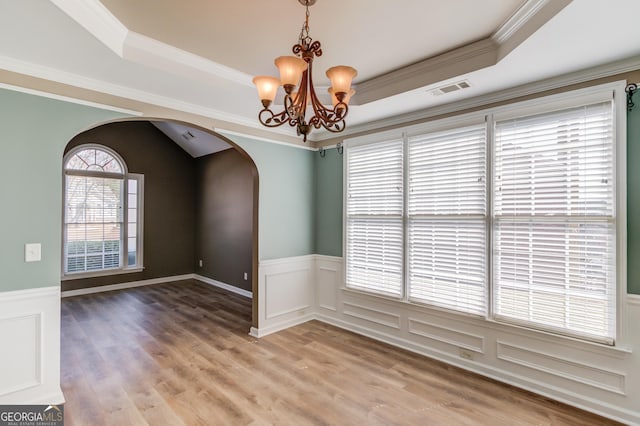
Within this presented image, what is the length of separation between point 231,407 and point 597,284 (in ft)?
9.91

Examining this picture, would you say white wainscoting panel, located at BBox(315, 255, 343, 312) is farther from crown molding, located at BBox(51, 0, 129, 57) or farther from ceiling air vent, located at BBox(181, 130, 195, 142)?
ceiling air vent, located at BBox(181, 130, 195, 142)

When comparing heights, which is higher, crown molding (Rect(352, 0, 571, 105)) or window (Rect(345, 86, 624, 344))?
crown molding (Rect(352, 0, 571, 105))

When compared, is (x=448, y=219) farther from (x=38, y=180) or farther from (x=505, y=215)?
(x=38, y=180)

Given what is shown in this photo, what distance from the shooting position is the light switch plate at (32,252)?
2400 millimetres

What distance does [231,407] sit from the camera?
2.51 m

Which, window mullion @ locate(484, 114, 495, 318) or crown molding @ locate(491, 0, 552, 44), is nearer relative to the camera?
crown molding @ locate(491, 0, 552, 44)

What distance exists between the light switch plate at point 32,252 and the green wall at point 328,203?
309cm

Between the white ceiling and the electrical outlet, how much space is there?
98.8 inches

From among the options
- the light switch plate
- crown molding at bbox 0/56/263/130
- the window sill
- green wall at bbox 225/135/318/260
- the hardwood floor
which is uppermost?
crown molding at bbox 0/56/263/130

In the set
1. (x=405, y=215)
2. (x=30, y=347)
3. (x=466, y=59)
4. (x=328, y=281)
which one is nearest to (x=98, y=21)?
(x=30, y=347)

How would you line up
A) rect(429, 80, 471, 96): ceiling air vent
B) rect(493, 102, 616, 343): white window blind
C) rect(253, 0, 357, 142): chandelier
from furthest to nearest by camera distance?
1. rect(429, 80, 471, 96): ceiling air vent
2. rect(493, 102, 616, 343): white window blind
3. rect(253, 0, 357, 142): chandelier

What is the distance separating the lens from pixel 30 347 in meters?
2.40

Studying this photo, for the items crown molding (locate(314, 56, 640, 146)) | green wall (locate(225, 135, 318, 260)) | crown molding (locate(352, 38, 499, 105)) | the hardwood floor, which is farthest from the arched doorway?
crown molding (locate(352, 38, 499, 105))

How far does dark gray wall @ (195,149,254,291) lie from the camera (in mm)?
6020
